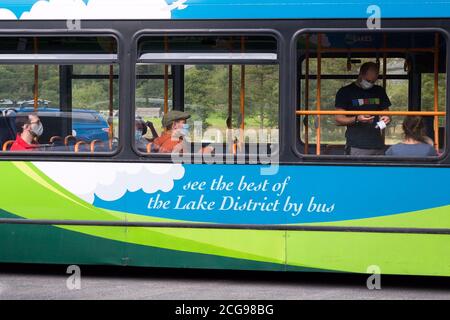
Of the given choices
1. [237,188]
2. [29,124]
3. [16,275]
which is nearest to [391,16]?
[237,188]

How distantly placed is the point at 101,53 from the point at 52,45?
0.46 m

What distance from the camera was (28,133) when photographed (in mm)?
8727

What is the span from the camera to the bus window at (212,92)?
8297 mm

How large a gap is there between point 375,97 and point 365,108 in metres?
0.14

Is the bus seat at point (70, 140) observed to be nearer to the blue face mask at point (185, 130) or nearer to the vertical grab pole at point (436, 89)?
the blue face mask at point (185, 130)

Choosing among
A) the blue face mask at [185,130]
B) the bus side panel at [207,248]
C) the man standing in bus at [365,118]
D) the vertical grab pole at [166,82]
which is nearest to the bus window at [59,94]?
the vertical grab pole at [166,82]

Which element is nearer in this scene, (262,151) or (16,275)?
(262,151)

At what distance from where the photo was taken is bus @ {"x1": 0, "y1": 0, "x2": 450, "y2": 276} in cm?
809

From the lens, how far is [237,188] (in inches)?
325

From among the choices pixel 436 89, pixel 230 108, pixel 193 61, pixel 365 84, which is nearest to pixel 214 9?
pixel 193 61

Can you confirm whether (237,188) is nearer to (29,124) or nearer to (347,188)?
(347,188)

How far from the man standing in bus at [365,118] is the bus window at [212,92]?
63cm

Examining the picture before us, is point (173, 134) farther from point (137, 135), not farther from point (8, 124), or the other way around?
point (8, 124)

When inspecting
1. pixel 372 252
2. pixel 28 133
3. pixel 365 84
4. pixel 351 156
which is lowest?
pixel 372 252
